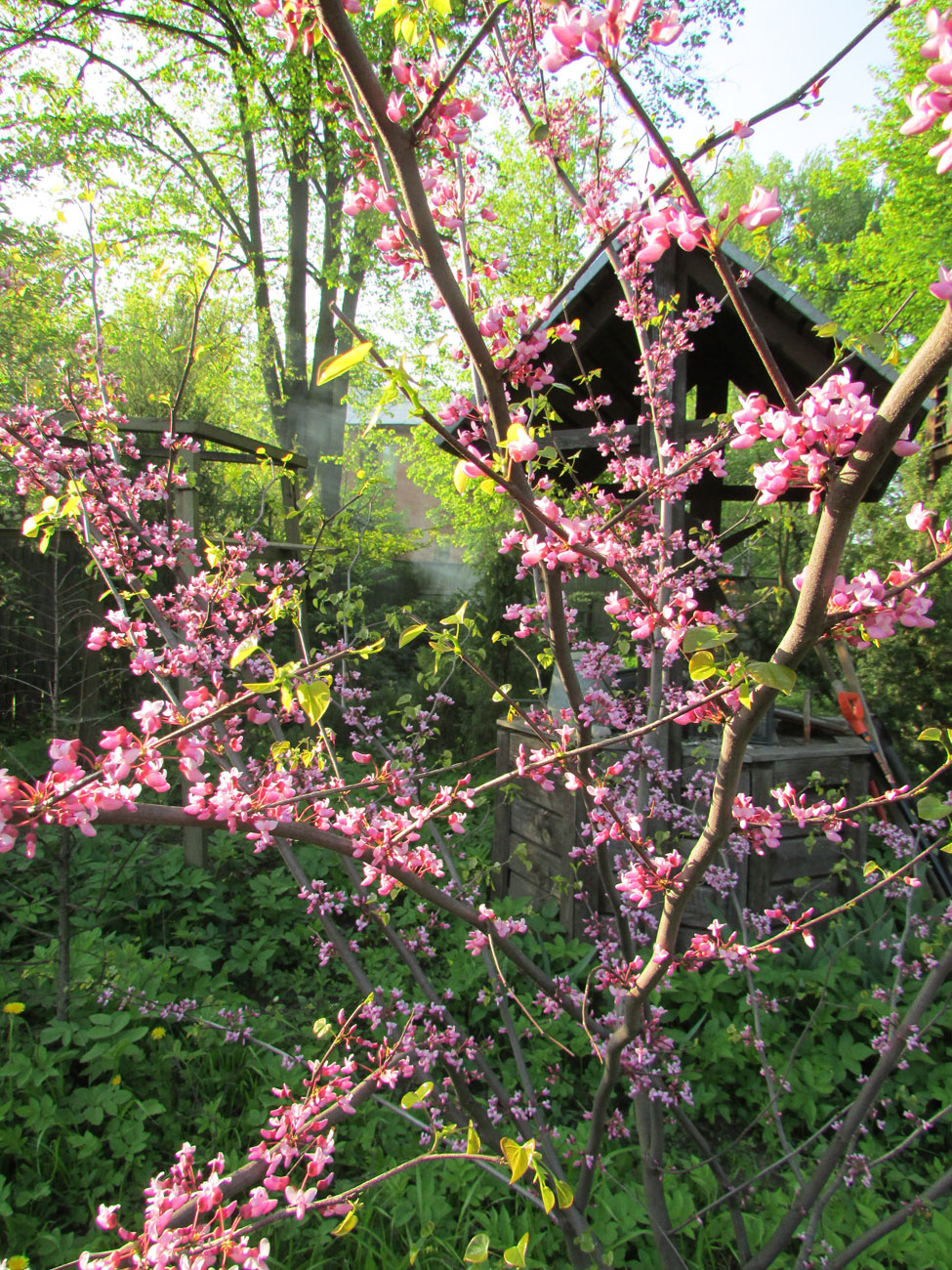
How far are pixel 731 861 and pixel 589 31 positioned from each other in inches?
146

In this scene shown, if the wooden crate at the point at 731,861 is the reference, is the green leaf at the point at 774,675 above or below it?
above

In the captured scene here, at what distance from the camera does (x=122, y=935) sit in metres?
3.84

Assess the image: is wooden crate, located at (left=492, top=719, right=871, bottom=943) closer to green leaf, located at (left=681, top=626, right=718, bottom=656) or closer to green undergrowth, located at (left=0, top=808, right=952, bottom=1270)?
green undergrowth, located at (left=0, top=808, right=952, bottom=1270)

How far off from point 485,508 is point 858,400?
1179cm

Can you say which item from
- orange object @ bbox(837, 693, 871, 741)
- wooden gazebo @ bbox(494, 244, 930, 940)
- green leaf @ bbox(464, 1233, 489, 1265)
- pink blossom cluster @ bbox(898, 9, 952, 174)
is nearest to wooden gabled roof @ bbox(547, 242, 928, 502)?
wooden gazebo @ bbox(494, 244, 930, 940)

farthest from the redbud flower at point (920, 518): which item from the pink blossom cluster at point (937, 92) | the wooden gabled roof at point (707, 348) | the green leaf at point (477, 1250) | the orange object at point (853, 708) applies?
the orange object at point (853, 708)

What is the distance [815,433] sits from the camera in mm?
750

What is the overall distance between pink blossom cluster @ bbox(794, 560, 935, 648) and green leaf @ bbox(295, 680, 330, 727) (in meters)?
0.58

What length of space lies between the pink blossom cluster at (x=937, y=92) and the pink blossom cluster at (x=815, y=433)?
0.67ft

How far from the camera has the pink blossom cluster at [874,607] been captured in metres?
0.83

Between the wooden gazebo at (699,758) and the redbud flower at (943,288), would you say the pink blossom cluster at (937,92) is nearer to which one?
the redbud flower at (943,288)

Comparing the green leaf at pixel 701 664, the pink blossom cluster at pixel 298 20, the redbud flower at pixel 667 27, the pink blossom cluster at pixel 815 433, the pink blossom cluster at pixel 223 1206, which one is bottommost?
the pink blossom cluster at pixel 223 1206

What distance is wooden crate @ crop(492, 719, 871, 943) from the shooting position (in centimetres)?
381

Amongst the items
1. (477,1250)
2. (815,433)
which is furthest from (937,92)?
(477,1250)
